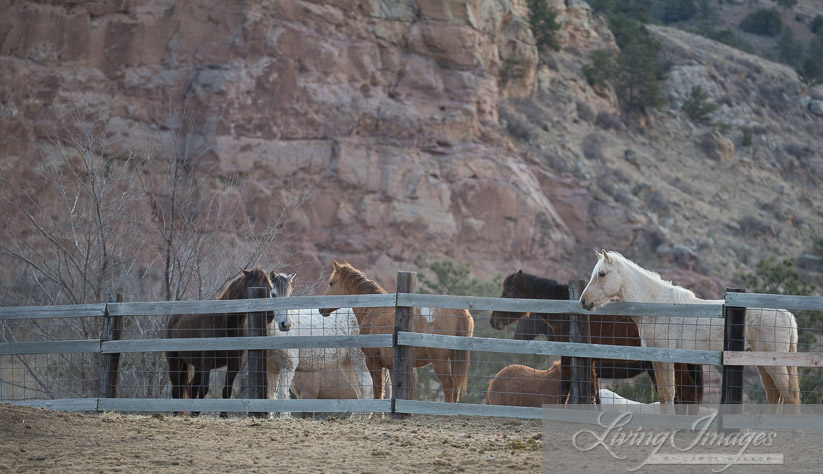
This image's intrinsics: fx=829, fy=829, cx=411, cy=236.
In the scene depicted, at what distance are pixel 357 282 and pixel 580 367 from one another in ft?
11.4

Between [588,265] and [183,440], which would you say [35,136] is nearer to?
[588,265]

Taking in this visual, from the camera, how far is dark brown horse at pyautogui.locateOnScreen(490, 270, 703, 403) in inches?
356

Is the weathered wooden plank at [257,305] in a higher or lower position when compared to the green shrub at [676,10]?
lower

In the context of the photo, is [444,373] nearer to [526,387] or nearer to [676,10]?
[526,387]

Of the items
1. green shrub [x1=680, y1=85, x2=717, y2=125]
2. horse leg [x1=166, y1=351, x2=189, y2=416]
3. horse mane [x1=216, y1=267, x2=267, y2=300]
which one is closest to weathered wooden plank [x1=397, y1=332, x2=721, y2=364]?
horse mane [x1=216, y1=267, x2=267, y2=300]

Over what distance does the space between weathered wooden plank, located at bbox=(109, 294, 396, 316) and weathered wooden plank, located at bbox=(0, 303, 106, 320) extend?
0.59 feet

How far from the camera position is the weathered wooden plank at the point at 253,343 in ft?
28.2

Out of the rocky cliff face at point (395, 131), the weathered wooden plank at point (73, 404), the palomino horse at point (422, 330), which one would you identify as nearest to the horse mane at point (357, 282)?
the palomino horse at point (422, 330)

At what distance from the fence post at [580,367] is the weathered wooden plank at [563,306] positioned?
7.9 inches

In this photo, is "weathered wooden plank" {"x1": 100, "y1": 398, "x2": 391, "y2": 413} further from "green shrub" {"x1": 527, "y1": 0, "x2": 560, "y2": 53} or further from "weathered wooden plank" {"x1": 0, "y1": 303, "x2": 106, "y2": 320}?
"green shrub" {"x1": 527, "y1": 0, "x2": 560, "y2": 53}

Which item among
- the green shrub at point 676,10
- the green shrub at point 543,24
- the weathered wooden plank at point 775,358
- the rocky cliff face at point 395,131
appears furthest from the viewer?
the green shrub at point 676,10

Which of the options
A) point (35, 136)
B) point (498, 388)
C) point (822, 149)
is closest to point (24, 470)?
point (498, 388)

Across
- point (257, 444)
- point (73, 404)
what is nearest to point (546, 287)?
point (257, 444)

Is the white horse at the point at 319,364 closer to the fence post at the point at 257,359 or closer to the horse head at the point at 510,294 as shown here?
the fence post at the point at 257,359
